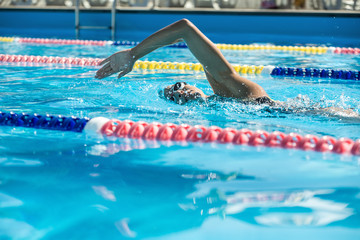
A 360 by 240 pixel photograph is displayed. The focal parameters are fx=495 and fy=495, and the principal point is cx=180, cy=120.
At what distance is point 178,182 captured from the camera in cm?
251

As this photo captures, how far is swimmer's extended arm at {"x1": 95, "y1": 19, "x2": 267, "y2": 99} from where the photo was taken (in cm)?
359

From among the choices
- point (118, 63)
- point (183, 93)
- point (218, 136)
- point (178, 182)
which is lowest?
point (178, 182)

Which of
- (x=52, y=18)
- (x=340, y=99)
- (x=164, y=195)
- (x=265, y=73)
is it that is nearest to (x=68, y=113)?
(x=164, y=195)

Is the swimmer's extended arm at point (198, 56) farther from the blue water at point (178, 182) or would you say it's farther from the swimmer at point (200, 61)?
the blue water at point (178, 182)

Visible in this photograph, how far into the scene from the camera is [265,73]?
6621 millimetres

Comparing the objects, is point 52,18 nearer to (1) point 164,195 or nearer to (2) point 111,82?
(2) point 111,82

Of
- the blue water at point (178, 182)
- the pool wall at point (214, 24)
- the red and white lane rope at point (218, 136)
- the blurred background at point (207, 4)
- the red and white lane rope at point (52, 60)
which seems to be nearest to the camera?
the blue water at point (178, 182)

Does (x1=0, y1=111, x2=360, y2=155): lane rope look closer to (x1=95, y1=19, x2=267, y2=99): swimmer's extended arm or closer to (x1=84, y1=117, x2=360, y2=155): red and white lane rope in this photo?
(x1=84, y1=117, x2=360, y2=155): red and white lane rope

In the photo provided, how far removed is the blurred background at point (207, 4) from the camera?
444 inches

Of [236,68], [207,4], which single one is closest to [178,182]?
[236,68]

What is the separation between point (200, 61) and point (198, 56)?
47 mm

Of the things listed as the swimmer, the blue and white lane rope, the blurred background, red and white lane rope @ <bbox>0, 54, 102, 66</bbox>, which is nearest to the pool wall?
the blurred background

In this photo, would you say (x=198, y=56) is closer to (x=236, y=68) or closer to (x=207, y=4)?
(x=236, y=68)

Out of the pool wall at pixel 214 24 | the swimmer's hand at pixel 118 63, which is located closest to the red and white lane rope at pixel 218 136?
the swimmer's hand at pixel 118 63
